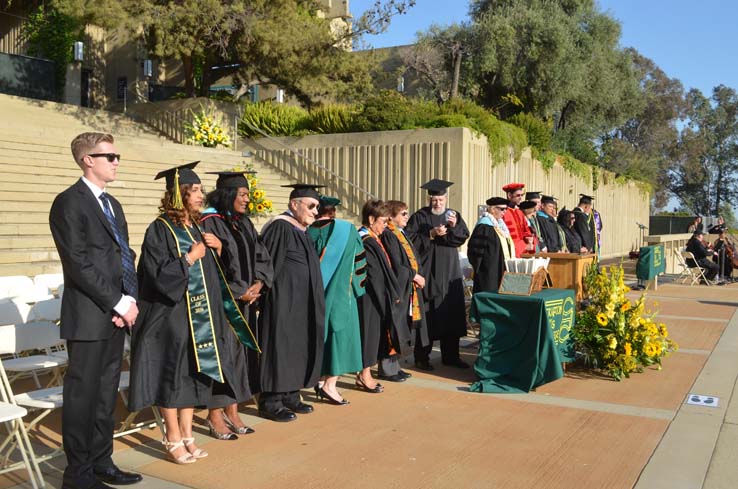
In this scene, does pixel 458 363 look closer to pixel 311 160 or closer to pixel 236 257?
pixel 236 257

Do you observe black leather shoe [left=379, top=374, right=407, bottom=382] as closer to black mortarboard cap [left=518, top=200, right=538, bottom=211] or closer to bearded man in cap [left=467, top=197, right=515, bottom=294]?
bearded man in cap [left=467, top=197, right=515, bottom=294]

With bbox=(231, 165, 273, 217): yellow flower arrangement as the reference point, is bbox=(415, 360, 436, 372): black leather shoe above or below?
below

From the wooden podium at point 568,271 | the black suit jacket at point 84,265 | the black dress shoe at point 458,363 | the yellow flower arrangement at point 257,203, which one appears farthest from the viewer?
the yellow flower arrangement at point 257,203

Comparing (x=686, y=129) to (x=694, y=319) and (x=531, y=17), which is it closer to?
(x=531, y=17)

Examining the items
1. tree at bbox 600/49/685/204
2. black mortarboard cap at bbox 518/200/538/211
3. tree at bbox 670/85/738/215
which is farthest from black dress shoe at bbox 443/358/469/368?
tree at bbox 670/85/738/215

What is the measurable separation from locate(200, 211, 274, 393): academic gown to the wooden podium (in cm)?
427

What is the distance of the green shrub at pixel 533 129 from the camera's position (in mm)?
19969

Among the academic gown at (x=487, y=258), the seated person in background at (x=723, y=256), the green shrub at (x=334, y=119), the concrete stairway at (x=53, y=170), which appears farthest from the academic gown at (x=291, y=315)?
the seated person in background at (x=723, y=256)

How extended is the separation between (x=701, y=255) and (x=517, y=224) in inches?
408

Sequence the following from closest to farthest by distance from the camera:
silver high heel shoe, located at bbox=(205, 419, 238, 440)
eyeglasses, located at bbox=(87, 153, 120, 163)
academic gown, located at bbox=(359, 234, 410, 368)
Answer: eyeglasses, located at bbox=(87, 153, 120, 163) → silver high heel shoe, located at bbox=(205, 419, 238, 440) → academic gown, located at bbox=(359, 234, 410, 368)

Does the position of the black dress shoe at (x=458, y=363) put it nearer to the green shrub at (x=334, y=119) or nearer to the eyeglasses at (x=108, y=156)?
the eyeglasses at (x=108, y=156)

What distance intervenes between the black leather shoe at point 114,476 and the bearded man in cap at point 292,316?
1.56 m

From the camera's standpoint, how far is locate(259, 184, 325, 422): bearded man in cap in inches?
221

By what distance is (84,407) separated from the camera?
157 inches
